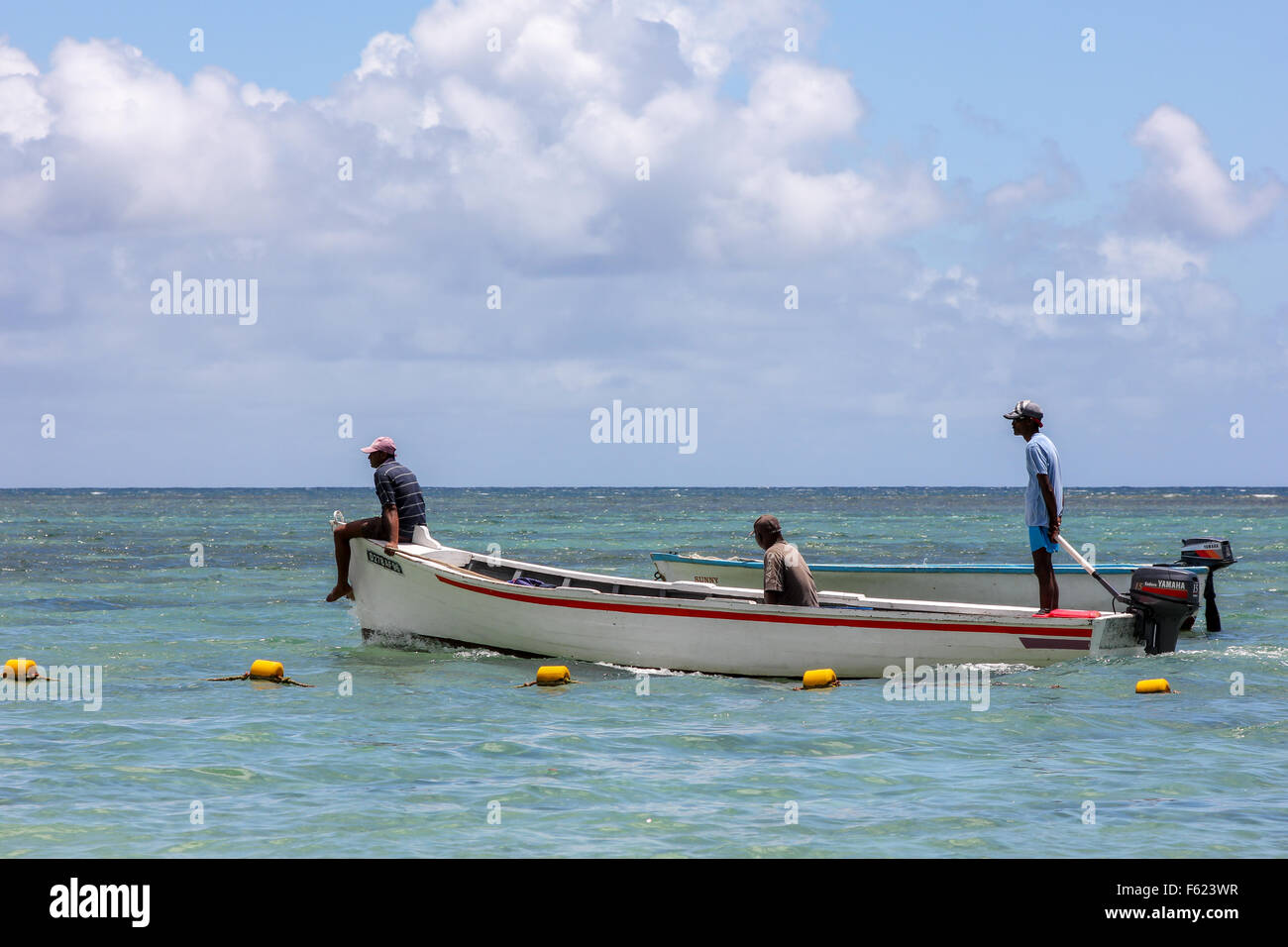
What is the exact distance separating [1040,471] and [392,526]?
6.63m

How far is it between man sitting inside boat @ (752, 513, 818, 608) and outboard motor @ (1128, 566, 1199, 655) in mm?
3186

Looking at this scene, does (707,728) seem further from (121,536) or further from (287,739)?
(121,536)

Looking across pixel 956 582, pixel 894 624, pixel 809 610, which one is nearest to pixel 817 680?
pixel 809 610

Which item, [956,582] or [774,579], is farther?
[956,582]

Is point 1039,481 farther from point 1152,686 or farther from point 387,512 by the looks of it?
point 387,512

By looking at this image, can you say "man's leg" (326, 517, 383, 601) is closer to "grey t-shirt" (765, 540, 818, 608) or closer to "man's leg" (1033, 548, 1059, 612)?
"grey t-shirt" (765, 540, 818, 608)

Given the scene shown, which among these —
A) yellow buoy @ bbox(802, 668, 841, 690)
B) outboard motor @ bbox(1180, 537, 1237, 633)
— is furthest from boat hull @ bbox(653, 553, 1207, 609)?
yellow buoy @ bbox(802, 668, 841, 690)

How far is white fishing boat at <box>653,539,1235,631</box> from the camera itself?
17.4 m

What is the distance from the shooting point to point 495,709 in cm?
1152

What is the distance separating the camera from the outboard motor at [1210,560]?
1730 cm

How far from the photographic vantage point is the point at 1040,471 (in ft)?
39.8
